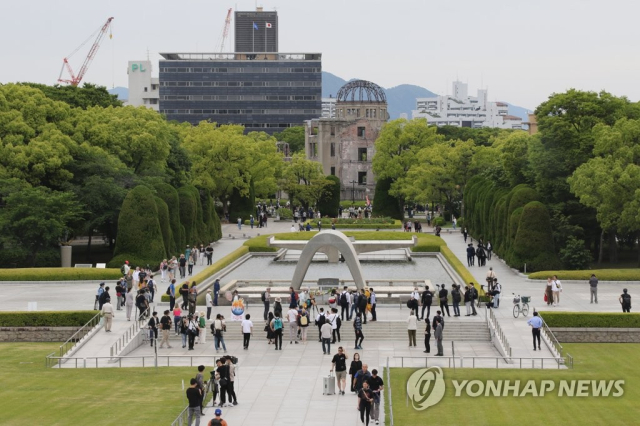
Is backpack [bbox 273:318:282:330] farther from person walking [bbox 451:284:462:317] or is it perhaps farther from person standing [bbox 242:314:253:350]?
person walking [bbox 451:284:462:317]

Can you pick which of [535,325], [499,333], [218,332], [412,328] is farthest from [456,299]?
[218,332]

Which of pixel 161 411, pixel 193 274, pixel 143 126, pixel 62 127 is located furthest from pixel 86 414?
pixel 143 126

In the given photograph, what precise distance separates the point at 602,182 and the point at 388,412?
104ft

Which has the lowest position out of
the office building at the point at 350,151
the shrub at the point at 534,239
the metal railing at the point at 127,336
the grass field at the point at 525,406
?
the grass field at the point at 525,406

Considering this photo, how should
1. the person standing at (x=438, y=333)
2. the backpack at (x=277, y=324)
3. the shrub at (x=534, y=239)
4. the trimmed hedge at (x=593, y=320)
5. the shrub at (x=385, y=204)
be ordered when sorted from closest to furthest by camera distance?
the person standing at (x=438, y=333) < the backpack at (x=277, y=324) < the trimmed hedge at (x=593, y=320) < the shrub at (x=534, y=239) < the shrub at (x=385, y=204)

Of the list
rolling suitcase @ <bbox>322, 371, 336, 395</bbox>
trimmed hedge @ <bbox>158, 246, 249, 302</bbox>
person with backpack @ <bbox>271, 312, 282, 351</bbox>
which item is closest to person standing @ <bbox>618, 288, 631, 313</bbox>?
person with backpack @ <bbox>271, 312, 282, 351</bbox>

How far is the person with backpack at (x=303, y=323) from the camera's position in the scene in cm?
3784

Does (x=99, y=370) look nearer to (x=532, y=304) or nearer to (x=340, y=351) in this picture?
(x=340, y=351)

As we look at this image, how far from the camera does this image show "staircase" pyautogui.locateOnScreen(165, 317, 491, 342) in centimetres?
3962

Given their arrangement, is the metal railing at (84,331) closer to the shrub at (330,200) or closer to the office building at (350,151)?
the shrub at (330,200)

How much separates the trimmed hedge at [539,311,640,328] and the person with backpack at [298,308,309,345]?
8.96 m

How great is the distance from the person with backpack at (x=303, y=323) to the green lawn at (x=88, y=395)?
5.33 metres

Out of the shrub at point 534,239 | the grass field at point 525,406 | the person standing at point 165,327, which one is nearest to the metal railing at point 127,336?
the person standing at point 165,327

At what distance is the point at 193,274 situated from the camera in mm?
58406
